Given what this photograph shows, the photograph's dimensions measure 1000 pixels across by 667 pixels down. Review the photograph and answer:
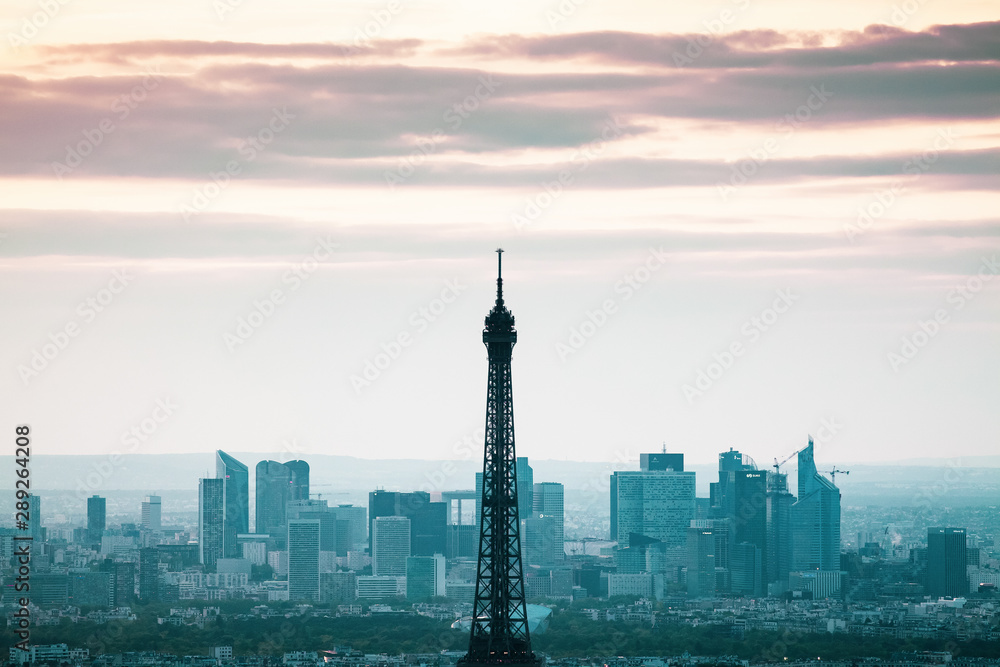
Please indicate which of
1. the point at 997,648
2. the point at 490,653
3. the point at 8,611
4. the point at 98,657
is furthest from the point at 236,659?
the point at 490,653

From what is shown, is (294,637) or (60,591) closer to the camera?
(294,637)

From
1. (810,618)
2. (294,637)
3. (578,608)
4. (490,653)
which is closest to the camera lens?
(490,653)

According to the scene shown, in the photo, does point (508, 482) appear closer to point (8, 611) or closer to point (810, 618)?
point (8, 611)

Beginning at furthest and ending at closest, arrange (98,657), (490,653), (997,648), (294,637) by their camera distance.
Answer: (294,637) → (997,648) → (98,657) → (490,653)

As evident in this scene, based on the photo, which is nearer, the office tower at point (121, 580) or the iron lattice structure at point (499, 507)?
the iron lattice structure at point (499, 507)

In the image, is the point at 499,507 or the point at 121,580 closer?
the point at 499,507

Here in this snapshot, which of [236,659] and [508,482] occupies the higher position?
[508,482]

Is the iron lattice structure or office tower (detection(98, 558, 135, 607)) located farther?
office tower (detection(98, 558, 135, 607))

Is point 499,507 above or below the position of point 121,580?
above
